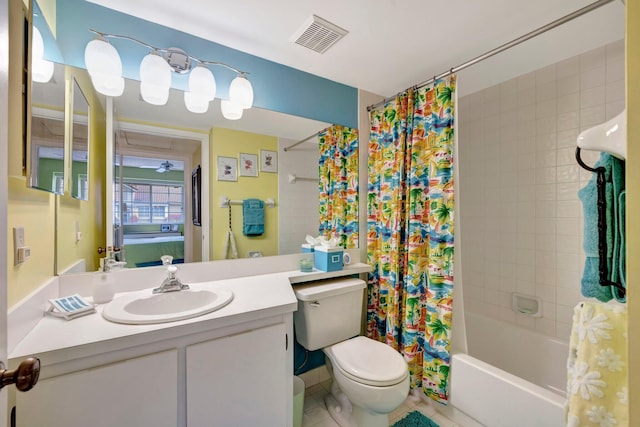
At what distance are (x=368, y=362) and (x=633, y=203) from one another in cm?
131

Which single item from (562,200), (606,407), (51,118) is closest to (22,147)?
(51,118)

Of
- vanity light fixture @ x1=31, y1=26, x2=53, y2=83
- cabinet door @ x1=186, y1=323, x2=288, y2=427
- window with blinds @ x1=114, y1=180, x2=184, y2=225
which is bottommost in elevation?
cabinet door @ x1=186, y1=323, x2=288, y2=427

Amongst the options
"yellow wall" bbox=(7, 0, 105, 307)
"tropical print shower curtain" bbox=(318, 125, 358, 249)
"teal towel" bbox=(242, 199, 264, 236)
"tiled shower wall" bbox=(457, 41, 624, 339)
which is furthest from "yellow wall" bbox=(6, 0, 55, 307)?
"tiled shower wall" bbox=(457, 41, 624, 339)

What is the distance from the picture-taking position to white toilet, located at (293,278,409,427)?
50.4 inches

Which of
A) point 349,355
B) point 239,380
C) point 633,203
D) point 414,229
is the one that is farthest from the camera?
point 414,229

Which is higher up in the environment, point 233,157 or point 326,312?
point 233,157

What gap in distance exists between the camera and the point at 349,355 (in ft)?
4.85

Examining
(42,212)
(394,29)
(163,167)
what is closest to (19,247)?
(42,212)

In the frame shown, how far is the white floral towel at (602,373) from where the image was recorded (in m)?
0.67

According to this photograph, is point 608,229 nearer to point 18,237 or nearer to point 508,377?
point 508,377

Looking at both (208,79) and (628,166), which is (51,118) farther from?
(628,166)

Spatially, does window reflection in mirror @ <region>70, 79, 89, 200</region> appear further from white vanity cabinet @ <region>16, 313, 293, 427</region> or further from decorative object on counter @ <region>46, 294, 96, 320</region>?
white vanity cabinet @ <region>16, 313, 293, 427</region>

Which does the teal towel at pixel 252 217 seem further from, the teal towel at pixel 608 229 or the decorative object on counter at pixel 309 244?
the teal towel at pixel 608 229

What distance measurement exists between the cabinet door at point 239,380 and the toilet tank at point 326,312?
1.31 ft
